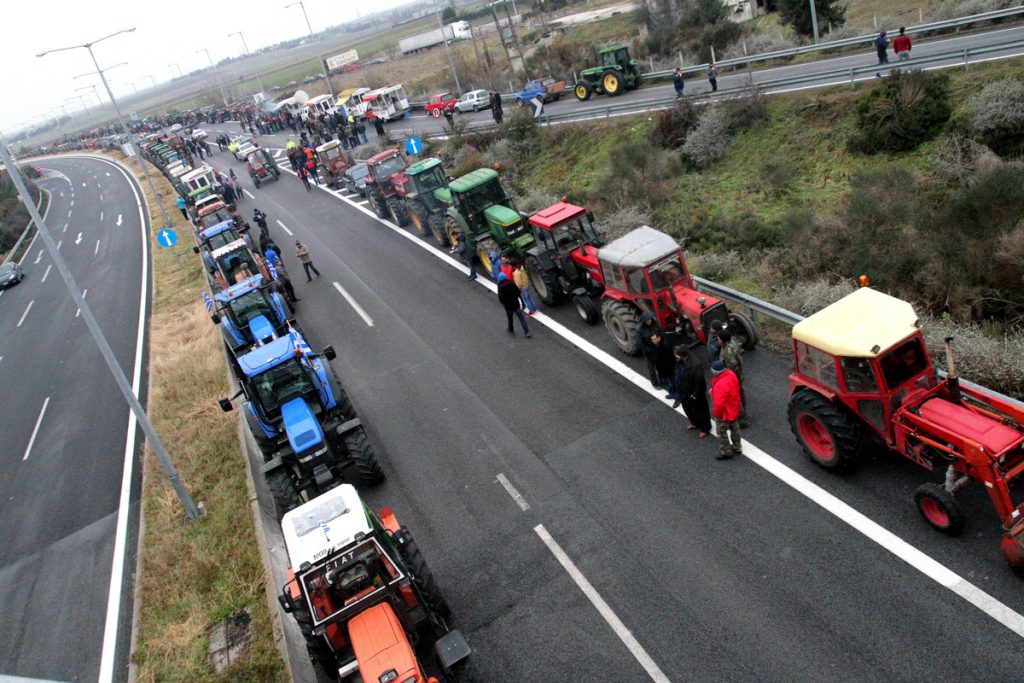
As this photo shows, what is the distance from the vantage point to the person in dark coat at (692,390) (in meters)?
9.70

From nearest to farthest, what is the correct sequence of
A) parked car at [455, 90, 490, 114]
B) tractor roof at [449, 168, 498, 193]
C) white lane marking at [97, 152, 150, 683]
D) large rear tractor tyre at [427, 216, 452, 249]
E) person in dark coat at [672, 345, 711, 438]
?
white lane marking at [97, 152, 150, 683] < person in dark coat at [672, 345, 711, 438] < tractor roof at [449, 168, 498, 193] < large rear tractor tyre at [427, 216, 452, 249] < parked car at [455, 90, 490, 114]

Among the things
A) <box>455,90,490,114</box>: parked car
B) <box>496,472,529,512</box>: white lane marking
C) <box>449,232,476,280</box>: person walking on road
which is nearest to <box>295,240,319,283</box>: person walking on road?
<box>449,232,476,280</box>: person walking on road

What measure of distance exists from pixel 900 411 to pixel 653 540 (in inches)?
128

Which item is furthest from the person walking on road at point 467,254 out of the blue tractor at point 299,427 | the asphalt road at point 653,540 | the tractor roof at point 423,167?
the blue tractor at point 299,427

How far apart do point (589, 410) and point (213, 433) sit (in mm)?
8029

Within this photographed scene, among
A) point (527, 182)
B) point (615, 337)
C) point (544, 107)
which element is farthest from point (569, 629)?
point (544, 107)

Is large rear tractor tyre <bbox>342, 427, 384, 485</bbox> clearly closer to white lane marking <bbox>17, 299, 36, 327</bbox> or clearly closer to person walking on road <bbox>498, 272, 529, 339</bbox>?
person walking on road <bbox>498, 272, 529, 339</bbox>

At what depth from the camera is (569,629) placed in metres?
7.68

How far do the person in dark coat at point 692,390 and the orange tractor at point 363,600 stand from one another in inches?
175

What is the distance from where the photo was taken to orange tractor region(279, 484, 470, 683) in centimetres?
689

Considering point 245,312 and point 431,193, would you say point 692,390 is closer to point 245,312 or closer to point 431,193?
point 245,312

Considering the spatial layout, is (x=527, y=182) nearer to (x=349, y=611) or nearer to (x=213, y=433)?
(x=213, y=433)

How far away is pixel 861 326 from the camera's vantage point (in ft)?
26.0

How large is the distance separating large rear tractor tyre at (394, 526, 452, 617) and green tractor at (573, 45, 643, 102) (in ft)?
97.2
